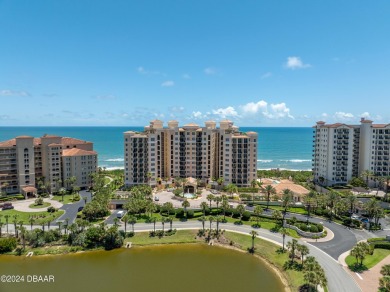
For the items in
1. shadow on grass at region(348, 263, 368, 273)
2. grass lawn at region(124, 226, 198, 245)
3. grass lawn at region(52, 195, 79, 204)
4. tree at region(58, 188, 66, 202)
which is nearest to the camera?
shadow on grass at region(348, 263, 368, 273)

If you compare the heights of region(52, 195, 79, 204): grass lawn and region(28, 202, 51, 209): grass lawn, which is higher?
region(52, 195, 79, 204): grass lawn

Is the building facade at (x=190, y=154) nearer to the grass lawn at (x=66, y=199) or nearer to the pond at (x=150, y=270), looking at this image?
the grass lawn at (x=66, y=199)

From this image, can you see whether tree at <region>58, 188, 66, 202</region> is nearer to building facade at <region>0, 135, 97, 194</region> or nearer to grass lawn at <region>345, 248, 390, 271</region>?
building facade at <region>0, 135, 97, 194</region>

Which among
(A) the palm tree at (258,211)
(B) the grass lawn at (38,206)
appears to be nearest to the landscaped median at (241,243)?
(A) the palm tree at (258,211)

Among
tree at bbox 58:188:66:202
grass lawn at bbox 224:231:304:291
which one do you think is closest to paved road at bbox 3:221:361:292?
grass lawn at bbox 224:231:304:291

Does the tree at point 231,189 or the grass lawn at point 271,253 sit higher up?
the tree at point 231,189

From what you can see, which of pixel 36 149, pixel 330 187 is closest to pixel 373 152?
pixel 330 187

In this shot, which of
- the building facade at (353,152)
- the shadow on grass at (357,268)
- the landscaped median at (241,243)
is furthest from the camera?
the building facade at (353,152)
